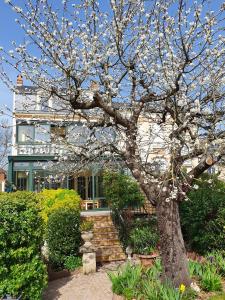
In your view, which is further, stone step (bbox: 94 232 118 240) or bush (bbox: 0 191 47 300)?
stone step (bbox: 94 232 118 240)

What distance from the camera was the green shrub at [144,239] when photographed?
10336mm

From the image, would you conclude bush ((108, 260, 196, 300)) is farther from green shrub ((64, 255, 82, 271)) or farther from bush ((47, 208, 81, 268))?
bush ((47, 208, 81, 268))

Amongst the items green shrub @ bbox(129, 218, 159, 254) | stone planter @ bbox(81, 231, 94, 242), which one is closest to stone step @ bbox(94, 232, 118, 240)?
green shrub @ bbox(129, 218, 159, 254)

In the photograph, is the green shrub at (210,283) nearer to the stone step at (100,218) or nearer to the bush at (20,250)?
the bush at (20,250)

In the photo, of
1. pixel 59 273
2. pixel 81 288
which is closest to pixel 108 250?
pixel 59 273

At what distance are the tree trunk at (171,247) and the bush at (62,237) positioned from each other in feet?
15.7

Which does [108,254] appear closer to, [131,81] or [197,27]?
[131,81]

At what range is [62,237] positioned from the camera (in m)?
10.4

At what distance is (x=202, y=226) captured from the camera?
392 inches

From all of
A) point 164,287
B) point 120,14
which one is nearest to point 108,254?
point 164,287

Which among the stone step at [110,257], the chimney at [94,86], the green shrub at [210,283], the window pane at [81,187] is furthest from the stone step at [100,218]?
the window pane at [81,187]

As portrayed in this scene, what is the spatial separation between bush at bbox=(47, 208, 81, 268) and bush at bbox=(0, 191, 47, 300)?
378 cm

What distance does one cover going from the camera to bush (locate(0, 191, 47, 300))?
6137 millimetres

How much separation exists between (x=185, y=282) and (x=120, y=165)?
4075 millimetres
